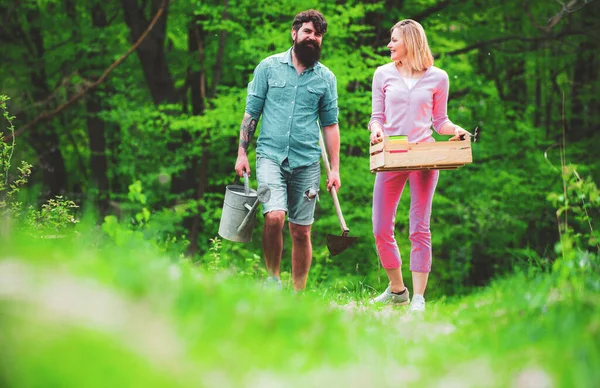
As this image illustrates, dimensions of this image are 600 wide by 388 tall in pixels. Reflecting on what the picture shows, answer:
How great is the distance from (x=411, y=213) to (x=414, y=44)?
1.29 metres

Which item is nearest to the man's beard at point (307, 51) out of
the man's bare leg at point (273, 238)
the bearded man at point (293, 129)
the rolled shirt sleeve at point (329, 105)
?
the bearded man at point (293, 129)

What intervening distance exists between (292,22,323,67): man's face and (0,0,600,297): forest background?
4780mm

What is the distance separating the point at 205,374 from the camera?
1997 millimetres

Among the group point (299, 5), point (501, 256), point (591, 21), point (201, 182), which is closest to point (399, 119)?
point (299, 5)

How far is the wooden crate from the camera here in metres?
4.93

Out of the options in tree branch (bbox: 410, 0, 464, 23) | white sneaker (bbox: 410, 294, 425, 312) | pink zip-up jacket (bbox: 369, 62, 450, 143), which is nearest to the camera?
white sneaker (bbox: 410, 294, 425, 312)

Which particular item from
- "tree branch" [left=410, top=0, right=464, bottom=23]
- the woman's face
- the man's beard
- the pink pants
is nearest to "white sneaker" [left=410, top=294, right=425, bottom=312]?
the pink pants

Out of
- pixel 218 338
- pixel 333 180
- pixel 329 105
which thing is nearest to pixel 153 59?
pixel 329 105

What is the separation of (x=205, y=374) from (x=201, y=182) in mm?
11744

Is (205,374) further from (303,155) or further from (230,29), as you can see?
(230,29)

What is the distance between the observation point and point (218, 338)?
2.28 meters

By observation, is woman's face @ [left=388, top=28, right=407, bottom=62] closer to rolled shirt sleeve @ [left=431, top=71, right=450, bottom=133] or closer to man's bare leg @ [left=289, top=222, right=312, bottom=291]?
rolled shirt sleeve @ [left=431, top=71, right=450, bottom=133]

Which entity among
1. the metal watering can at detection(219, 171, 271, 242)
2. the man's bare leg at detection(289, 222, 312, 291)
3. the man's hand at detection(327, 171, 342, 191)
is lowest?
the man's bare leg at detection(289, 222, 312, 291)

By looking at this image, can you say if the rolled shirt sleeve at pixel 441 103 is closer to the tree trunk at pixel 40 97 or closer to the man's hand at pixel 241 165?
the man's hand at pixel 241 165
